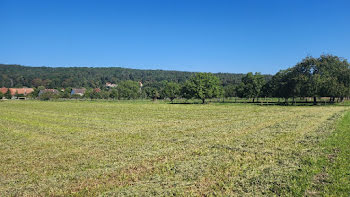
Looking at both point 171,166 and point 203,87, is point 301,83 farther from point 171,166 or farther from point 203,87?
point 171,166

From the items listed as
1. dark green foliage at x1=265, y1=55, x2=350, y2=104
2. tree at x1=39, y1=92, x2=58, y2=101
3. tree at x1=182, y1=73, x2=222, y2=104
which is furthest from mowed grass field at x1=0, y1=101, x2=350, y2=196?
tree at x1=39, y1=92, x2=58, y2=101

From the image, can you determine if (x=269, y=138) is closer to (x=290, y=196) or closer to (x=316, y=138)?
(x=316, y=138)

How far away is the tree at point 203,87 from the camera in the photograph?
73.6 metres

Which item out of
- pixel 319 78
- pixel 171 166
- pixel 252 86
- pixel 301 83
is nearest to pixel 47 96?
pixel 252 86

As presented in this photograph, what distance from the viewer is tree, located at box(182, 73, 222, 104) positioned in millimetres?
73625

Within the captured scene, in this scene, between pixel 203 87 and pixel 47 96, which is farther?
pixel 47 96

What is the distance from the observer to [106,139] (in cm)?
1453

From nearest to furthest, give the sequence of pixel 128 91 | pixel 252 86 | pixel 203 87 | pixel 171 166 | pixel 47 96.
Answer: pixel 171 166
pixel 203 87
pixel 252 86
pixel 47 96
pixel 128 91

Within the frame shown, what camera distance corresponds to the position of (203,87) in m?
73.9

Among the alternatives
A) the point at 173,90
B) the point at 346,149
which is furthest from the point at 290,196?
the point at 173,90

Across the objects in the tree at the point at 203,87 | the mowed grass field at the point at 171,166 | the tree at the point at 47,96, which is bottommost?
the tree at the point at 47,96

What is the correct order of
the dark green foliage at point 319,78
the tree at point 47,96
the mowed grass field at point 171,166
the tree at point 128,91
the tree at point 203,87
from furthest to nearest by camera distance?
1. the tree at point 128,91
2. the tree at point 47,96
3. the tree at point 203,87
4. the dark green foliage at point 319,78
5. the mowed grass field at point 171,166

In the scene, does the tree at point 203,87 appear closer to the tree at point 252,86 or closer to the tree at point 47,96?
the tree at point 252,86

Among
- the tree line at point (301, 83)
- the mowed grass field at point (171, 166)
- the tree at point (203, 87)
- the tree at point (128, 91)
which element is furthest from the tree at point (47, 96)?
the mowed grass field at point (171, 166)
